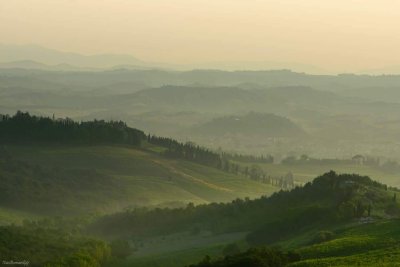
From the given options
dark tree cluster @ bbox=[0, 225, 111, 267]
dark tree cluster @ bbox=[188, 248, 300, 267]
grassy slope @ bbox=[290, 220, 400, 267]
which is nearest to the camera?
dark tree cluster @ bbox=[188, 248, 300, 267]

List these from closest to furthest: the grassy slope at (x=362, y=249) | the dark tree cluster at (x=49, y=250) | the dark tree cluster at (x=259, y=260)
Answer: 1. the dark tree cluster at (x=259, y=260)
2. the grassy slope at (x=362, y=249)
3. the dark tree cluster at (x=49, y=250)

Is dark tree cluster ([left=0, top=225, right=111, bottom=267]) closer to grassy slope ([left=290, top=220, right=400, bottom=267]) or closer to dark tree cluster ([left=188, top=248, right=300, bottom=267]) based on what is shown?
dark tree cluster ([left=188, top=248, right=300, bottom=267])

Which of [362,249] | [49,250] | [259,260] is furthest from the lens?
[49,250]

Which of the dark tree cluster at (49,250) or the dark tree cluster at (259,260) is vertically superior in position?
the dark tree cluster at (259,260)

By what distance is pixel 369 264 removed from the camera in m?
88.0

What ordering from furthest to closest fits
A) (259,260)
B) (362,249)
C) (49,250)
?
(49,250)
(362,249)
(259,260)

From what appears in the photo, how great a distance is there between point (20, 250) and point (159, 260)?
3966cm

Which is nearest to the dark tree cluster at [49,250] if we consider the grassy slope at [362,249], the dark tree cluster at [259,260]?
the dark tree cluster at [259,260]


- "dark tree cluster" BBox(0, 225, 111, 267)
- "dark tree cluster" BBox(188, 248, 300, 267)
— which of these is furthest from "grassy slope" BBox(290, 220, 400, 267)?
"dark tree cluster" BBox(0, 225, 111, 267)

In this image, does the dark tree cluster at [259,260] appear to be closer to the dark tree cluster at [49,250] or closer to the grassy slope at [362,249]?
the grassy slope at [362,249]

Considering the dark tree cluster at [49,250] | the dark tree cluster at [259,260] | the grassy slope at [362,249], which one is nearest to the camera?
the dark tree cluster at [259,260]

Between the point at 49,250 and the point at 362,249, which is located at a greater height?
the point at 362,249

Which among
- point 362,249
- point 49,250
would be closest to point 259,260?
point 362,249

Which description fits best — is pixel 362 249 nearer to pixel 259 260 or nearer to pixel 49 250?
pixel 259 260
